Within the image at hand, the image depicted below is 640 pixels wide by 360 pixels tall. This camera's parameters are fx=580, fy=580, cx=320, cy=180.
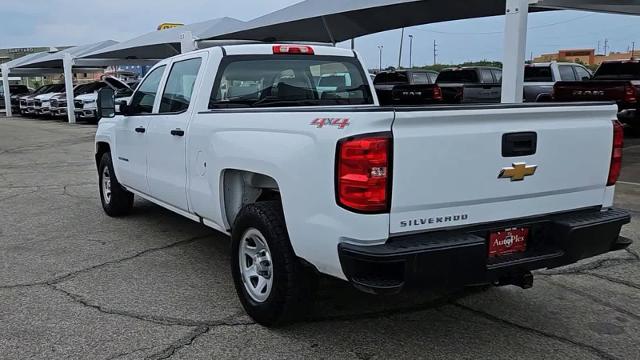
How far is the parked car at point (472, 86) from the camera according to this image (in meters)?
17.5

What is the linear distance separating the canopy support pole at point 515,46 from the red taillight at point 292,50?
18.1ft

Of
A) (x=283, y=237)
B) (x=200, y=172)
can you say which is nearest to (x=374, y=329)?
(x=283, y=237)

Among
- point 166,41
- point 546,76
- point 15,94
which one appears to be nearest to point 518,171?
point 546,76

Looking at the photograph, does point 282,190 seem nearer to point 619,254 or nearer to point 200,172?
point 200,172

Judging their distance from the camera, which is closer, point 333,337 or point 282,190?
point 282,190

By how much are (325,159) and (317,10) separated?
12673 mm

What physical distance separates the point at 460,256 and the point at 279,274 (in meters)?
1.10

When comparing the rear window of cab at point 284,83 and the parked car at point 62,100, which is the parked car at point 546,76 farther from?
the parked car at point 62,100

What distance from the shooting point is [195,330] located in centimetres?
375

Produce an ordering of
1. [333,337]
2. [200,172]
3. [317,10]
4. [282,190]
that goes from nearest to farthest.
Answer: [282,190] → [333,337] → [200,172] → [317,10]

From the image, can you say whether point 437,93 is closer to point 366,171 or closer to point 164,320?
point 164,320

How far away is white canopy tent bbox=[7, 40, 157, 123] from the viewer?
85.9ft

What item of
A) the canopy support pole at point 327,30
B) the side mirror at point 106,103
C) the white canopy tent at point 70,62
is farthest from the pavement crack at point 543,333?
the white canopy tent at point 70,62

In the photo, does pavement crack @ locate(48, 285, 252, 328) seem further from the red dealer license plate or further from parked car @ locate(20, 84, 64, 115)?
parked car @ locate(20, 84, 64, 115)
